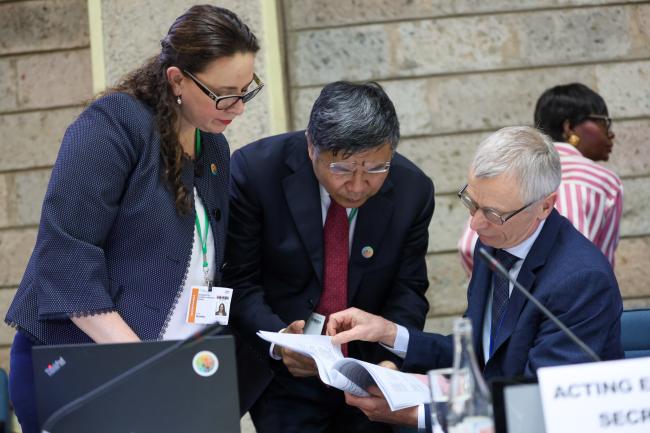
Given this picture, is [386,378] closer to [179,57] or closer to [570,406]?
[570,406]

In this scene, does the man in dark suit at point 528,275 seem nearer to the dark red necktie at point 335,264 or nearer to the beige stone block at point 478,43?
the dark red necktie at point 335,264

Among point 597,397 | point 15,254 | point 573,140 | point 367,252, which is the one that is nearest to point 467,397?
point 597,397

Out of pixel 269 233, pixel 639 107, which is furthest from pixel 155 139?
pixel 639 107

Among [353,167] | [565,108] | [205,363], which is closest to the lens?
[205,363]

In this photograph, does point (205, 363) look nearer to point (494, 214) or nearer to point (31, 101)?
point (494, 214)

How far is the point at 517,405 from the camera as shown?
1663mm

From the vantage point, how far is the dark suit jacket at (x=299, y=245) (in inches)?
109

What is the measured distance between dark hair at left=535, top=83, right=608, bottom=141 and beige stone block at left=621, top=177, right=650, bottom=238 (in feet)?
3.56

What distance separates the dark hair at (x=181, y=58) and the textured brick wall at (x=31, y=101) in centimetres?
285

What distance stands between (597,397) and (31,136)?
4172 mm

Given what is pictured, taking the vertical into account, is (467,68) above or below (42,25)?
below

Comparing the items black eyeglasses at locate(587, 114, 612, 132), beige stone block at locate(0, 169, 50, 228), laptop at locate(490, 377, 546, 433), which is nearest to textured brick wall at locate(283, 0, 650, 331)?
black eyeglasses at locate(587, 114, 612, 132)

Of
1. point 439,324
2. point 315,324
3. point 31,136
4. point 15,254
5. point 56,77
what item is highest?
point 56,77

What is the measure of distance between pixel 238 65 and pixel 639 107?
10.3 ft
